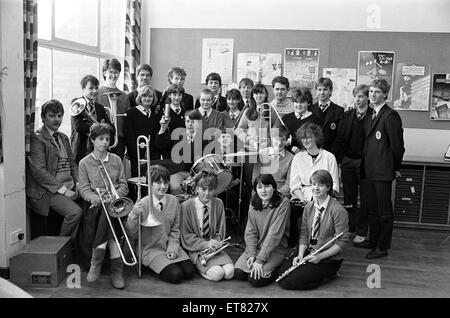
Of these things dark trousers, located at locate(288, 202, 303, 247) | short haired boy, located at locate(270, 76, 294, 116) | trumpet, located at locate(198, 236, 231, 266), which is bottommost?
trumpet, located at locate(198, 236, 231, 266)

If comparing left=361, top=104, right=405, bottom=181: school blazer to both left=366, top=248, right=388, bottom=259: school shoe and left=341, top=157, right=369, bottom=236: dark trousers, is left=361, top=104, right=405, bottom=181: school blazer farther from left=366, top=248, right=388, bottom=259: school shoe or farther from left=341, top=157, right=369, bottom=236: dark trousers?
left=366, top=248, right=388, bottom=259: school shoe

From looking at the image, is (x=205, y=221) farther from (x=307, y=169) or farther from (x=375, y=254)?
(x=375, y=254)

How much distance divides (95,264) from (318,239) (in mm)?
1711

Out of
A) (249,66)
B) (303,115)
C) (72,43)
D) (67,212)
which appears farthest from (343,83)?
Result: (67,212)

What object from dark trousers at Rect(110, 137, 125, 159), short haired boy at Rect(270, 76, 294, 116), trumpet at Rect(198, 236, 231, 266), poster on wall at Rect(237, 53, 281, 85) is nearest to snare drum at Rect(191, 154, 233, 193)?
trumpet at Rect(198, 236, 231, 266)

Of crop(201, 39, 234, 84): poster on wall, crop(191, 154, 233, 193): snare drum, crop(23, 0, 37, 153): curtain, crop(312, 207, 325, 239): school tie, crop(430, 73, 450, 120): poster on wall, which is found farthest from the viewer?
crop(201, 39, 234, 84): poster on wall

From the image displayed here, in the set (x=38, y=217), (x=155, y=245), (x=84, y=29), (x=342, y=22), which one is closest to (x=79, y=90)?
(x=84, y=29)

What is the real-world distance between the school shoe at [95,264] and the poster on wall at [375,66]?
3769 millimetres

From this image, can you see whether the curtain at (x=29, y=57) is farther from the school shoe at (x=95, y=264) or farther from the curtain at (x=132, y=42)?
the curtain at (x=132, y=42)

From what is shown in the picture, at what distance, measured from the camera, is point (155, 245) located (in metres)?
3.73

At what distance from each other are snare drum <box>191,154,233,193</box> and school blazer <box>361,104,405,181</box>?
133cm

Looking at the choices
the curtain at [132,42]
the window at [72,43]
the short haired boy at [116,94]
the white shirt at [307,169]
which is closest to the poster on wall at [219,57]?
the curtain at [132,42]

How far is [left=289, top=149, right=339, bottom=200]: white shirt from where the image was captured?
4.12 meters
